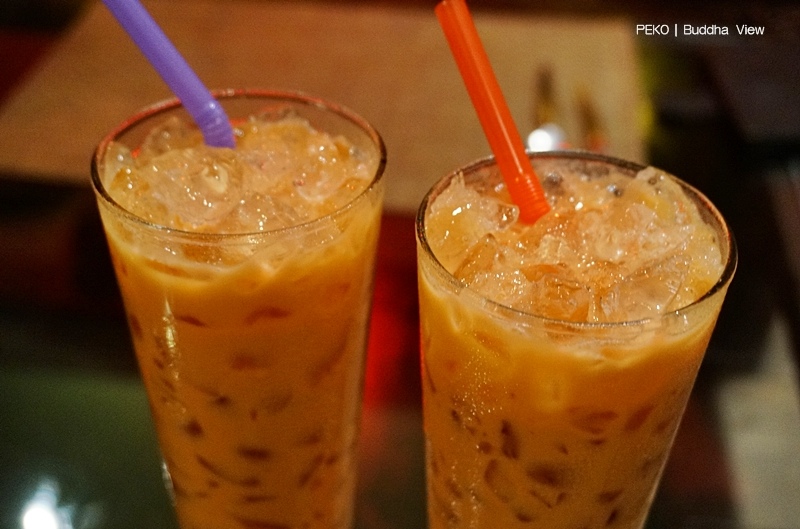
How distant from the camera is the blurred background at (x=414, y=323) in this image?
3.71ft

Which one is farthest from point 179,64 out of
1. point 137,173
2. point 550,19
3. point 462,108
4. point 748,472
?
point 550,19

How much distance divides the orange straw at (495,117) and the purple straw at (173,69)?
29 centimetres

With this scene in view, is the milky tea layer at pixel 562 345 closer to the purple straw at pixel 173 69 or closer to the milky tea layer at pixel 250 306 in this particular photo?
the milky tea layer at pixel 250 306

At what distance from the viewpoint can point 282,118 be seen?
1.05 meters

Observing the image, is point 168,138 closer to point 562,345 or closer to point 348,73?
point 562,345

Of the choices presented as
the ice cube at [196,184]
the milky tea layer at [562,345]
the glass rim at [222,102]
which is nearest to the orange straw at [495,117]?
the milky tea layer at [562,345]

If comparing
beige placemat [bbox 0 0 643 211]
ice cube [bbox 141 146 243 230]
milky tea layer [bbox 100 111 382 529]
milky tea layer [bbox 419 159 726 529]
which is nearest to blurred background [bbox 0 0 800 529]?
beige placemat [bbox 0 0 643 211]

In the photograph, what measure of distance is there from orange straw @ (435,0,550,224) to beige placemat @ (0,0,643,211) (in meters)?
0.89

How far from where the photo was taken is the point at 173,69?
2.89 ft

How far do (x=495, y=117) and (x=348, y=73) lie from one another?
1.62m

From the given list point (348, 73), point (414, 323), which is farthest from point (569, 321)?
point (348, 73)

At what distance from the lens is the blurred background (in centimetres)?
113

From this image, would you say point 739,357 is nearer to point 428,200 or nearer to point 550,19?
point 428,200

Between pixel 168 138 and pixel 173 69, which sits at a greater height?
pixel 173 69
